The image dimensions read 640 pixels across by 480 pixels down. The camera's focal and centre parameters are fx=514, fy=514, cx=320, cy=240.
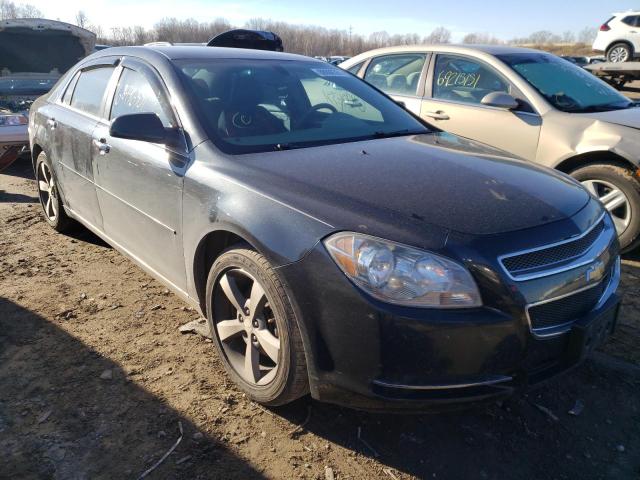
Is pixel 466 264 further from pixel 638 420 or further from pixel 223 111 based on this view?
pixel 223 111

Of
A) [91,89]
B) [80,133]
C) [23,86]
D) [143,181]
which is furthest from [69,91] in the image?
[23,86]

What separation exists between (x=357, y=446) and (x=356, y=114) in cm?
204

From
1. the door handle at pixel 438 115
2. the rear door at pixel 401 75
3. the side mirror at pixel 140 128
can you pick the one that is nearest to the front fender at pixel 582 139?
the door handle at pixel 438 115

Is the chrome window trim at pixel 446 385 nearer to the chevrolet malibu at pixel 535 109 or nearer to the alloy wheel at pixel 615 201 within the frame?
the chevrolet malibu at pixel 535 109

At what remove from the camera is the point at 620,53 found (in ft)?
68.7

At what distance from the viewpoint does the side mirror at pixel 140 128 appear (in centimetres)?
266

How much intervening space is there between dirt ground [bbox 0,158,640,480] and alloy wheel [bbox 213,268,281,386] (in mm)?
193

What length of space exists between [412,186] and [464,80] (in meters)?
3.40

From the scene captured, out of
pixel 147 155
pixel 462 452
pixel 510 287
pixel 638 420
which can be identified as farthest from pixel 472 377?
pixel 147 155

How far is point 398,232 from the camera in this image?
1.93 m

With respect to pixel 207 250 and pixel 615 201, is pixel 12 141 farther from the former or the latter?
pixel 615 201

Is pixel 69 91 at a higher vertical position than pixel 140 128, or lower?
lower

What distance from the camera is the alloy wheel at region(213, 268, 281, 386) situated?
2.33 metres

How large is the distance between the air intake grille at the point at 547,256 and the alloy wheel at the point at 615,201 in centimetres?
241
